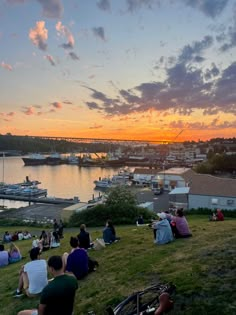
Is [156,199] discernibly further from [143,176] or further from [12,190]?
[12,190]

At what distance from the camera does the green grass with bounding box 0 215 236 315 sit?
415 cm

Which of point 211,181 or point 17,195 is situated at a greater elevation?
Answer: point 211,181

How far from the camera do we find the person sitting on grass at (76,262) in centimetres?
593

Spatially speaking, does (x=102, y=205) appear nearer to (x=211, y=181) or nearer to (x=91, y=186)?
(x=211, y=181)

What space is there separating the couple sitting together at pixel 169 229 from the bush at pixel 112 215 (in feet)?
36.1

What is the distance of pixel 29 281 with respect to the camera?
5457 millimetres

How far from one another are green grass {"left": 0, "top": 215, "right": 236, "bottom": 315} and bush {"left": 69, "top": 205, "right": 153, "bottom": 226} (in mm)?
11826

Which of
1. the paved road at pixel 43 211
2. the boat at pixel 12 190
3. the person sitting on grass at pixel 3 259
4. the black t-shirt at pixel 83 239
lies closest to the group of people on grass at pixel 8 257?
the person sitting on grass at pixel 3 259

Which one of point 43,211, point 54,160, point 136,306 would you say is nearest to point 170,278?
point 136,306

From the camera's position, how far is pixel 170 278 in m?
4.95

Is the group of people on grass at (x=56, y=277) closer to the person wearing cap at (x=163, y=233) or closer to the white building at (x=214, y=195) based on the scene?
the person wearing cap at (x=163, y=233)

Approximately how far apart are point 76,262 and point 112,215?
556 inches

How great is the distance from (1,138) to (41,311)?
168 metres

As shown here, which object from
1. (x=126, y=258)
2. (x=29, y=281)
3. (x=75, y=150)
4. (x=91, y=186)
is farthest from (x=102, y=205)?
(x=75, y=150)
